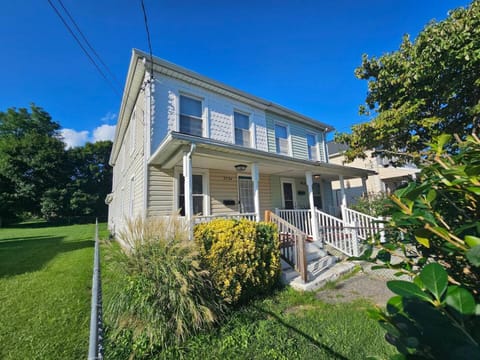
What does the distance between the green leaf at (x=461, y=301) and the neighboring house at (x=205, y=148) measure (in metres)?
4.21

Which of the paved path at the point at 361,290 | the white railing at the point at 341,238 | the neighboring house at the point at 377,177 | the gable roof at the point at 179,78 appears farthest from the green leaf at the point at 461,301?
the neighboring house at the point at 377,177

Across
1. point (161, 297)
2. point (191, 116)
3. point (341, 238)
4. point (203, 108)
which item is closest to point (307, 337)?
point (161, 297)

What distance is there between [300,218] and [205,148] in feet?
18.1

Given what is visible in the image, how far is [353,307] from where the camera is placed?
12.9 feet

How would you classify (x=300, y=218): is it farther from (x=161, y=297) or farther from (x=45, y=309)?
(x=45, y=309)

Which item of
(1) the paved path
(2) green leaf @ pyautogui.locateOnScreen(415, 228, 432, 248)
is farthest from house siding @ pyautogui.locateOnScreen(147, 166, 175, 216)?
(2) green leaf @ pyautogui.locateOnScreen(415, 228, 432, 248)

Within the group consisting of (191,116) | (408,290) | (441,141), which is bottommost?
(408,290)

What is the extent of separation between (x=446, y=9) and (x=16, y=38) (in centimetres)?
1296

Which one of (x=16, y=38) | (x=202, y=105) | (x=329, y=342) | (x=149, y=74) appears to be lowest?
(x=329, y=342)

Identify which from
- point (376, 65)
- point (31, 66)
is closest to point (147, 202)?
point (31, 66)

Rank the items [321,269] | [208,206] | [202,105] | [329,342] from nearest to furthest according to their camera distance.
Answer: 1. [329,342]
2. [321,269]
3. [208,206]
4. [202,105]

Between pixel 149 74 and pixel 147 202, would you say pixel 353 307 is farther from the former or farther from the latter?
pixel 149 74

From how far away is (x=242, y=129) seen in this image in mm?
9000

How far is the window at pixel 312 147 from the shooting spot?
455 inches
